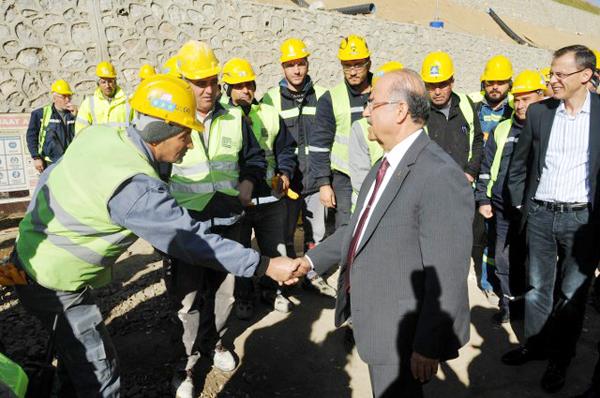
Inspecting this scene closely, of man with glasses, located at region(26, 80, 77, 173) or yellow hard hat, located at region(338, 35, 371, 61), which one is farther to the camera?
man with glasses, located at region(26, 80, 77, 173)

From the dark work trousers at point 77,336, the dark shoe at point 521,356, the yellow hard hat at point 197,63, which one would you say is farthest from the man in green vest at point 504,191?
the dark work trousers at point 77,336

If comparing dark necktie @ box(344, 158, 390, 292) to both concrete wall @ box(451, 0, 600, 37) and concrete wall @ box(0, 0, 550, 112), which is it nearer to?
concrete wall @ box(0, 0, 550, 112)

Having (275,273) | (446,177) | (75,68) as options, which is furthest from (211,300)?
(75,68)

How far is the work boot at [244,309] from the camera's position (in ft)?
14.5

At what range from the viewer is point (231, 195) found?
3400mm

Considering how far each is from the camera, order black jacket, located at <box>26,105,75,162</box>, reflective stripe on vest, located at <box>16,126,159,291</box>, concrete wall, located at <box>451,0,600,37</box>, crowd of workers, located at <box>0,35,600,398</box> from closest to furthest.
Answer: reflective stripe on vest, located at <box>16,126,159,291</box> < crowd of workers, located at <box>0,35,600,398</box> < black jacket, located at <box>26,105,75,162</box> < concrete wall, located at <box>451,0,600,37</box>

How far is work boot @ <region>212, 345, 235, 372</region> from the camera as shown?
3.57 meters

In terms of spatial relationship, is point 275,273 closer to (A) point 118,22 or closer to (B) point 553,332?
(B) point 553,332

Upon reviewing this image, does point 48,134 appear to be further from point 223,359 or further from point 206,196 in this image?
point 223,359

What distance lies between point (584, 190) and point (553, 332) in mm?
1170

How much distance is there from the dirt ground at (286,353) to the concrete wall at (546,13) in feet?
95.0

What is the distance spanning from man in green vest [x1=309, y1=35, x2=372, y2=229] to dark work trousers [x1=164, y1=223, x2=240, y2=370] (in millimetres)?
1254

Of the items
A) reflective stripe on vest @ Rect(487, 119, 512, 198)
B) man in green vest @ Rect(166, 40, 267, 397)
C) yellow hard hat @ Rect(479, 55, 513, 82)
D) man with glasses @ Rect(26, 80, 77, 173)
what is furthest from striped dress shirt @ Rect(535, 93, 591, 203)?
man with glasses @ Rect(26, 80, 77, 173)

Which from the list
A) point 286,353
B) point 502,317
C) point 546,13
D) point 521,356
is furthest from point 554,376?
point 546,13
